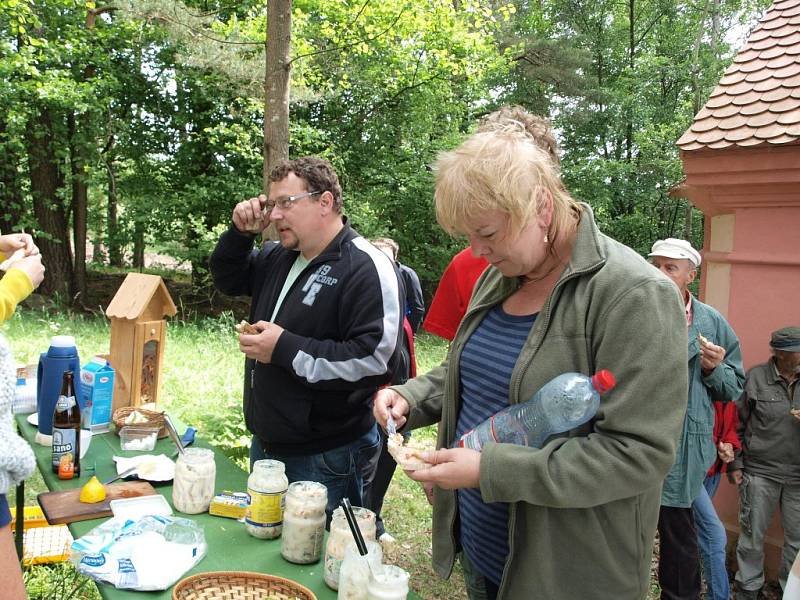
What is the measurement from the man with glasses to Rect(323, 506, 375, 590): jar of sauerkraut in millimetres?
860

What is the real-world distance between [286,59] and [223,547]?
393 cm

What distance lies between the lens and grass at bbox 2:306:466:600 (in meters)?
3.66

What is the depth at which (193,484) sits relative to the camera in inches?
79.2

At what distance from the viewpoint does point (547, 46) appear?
56.3ft

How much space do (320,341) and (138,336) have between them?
3.35ft

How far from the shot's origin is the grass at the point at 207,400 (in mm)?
3662

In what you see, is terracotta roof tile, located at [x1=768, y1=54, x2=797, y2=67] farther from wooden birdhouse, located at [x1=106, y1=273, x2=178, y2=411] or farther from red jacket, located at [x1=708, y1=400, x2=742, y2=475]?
wooden birdhouse, located at [x1=106, y1=273, x2=178, y2=411]

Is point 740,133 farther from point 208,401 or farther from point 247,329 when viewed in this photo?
point 208,401

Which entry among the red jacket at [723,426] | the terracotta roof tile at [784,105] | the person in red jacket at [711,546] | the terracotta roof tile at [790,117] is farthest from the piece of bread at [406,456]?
the terracotta roof tile at [784,105]

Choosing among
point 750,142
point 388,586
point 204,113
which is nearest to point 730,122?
point 750,142

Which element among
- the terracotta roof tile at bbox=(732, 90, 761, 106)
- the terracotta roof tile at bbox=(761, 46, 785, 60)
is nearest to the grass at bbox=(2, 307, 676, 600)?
the terracotta roof tile at bbox=(732, 90, 761, 106)

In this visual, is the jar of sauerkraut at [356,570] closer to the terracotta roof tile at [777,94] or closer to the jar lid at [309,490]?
the jar lid at [309,490]

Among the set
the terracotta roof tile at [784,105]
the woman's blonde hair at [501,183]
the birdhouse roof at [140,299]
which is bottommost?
the birdhouse roof at [140,299]

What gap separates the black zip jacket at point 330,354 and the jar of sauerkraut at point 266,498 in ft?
1.93
